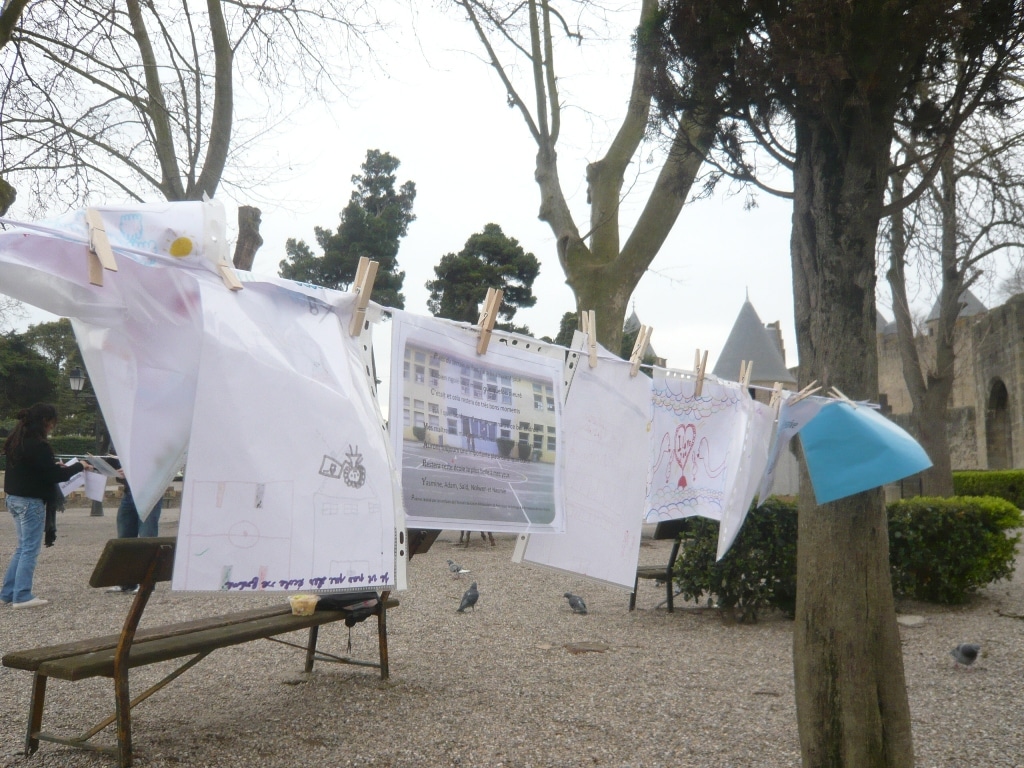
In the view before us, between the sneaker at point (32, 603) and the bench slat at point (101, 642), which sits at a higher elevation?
the bench slat at point (101, 642)

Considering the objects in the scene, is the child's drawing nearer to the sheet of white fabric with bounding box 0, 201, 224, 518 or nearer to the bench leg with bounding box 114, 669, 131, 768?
the sheet of white fabric with bounding box 0, 201, 224, 518

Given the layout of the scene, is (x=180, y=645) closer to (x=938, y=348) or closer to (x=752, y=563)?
(x=752, y=563)

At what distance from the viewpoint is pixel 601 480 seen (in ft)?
11.5

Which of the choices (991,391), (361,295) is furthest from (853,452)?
(991,391)

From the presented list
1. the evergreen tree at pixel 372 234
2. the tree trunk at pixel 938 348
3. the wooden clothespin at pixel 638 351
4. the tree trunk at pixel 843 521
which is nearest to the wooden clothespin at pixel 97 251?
the wooden clothespin at pixel 638 351

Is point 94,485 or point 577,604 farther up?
point 94,485

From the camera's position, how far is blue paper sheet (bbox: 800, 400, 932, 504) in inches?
115

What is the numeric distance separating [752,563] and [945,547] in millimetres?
1703

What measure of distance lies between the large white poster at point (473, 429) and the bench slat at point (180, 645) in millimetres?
1490

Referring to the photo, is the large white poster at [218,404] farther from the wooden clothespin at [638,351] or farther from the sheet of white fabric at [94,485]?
the sheet of white fabric at [94,485]

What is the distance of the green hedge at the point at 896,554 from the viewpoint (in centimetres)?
634

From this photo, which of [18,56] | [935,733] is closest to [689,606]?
[935,733]

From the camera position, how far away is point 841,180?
10.5 feet

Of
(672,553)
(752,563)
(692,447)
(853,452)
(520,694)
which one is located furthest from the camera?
(672,553)
